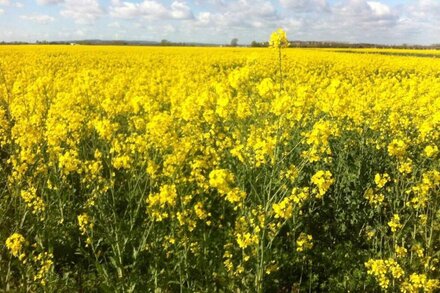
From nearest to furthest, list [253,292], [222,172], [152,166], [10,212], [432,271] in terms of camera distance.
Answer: [222,172] → [253,292] → [152,166] → [432,271] → [10,212]

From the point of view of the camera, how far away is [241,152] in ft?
10.9

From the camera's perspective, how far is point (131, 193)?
132 inches

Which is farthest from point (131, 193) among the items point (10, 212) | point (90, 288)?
point (10, 212)

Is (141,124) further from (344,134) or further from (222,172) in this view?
(344,134)

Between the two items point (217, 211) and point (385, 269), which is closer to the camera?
point (385, 269)

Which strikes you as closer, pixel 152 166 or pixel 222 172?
pixel 222 172

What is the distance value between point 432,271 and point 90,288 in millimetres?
2608

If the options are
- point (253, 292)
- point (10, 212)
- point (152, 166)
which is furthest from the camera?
point (10, 212)

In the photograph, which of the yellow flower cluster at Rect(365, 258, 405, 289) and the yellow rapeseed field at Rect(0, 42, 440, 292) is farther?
the yellow rapeseed field at Rect(0, 42, 440, 292)

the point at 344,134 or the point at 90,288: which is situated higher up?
the point at 344,134

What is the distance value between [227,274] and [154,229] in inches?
30.7

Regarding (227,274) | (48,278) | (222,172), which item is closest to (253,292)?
(227,274)

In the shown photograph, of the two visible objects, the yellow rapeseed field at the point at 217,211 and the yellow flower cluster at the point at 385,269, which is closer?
the yellow flower cluster at the point at 385,269

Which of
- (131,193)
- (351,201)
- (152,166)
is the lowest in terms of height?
(351,201)
